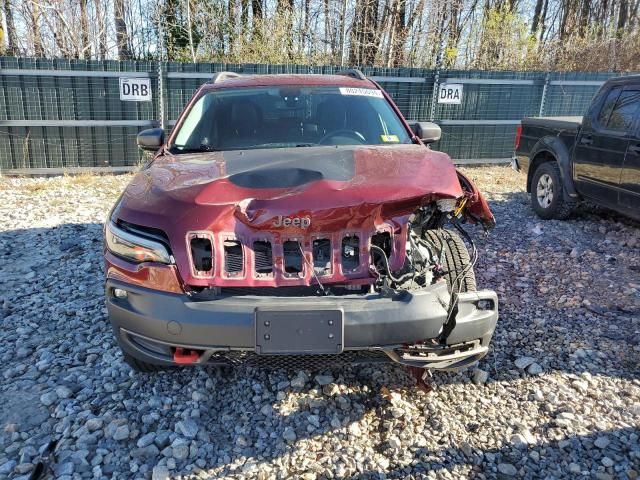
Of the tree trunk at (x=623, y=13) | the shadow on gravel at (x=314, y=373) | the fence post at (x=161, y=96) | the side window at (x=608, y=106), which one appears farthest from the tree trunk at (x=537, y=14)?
the shadow on gravel at (x=314, y=373)

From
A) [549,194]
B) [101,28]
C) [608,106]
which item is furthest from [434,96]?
[101,28]

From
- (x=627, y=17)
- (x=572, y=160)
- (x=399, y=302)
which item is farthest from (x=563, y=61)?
(x=399, y=302)

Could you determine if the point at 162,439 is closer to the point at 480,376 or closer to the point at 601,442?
the point at 480,376

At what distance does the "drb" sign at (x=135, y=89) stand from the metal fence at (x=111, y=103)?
7cm

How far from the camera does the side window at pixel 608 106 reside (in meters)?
5.68

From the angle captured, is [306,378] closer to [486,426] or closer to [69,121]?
[486,426]

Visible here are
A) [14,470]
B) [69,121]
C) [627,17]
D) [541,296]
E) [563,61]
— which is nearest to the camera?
[14,470]

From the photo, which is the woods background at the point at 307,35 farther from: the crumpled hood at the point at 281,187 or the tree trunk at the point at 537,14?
the crumpled hood at the point at 281,187

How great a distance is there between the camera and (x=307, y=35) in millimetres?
14195

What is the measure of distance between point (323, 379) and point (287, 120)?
198cm

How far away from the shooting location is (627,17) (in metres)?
21.2

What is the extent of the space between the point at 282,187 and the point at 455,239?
4.18 ft

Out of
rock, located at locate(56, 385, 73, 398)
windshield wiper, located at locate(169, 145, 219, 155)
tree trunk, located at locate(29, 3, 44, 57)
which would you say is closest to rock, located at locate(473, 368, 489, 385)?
windshield wiper, located at locate(169, 145, 219, 155)

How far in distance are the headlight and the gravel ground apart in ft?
2.94
